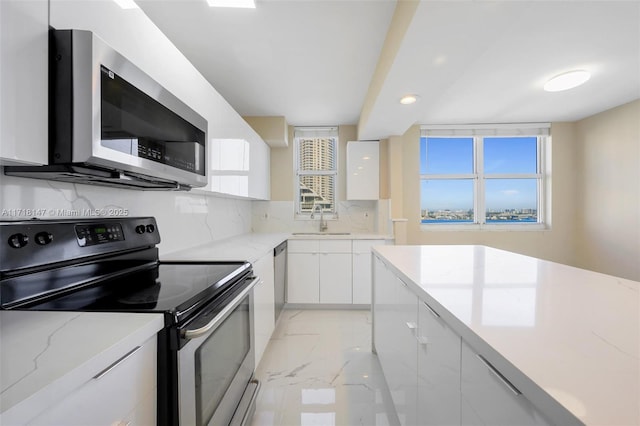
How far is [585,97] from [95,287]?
4516 mm

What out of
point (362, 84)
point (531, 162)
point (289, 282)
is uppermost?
point (362, 84)

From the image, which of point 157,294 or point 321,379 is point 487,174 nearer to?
point 321,379

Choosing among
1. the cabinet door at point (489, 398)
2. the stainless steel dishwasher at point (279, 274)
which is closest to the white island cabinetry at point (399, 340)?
the cabinet door at point (489, 398)

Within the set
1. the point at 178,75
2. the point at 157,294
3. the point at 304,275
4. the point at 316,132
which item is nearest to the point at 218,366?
the point at 157,294

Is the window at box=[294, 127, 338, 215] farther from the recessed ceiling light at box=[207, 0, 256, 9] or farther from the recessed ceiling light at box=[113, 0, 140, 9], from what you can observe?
the recessed ceiling light at box=[113, 0, 140, 9]

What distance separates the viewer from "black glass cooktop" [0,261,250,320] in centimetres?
82

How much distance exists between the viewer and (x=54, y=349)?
1.83 ft

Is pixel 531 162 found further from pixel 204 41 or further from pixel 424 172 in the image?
pixel 204 41

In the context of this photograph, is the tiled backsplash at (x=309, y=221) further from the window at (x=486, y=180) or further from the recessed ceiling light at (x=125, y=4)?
the recessed ceiling light at (x=125, y=4)

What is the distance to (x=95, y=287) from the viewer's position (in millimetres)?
1048

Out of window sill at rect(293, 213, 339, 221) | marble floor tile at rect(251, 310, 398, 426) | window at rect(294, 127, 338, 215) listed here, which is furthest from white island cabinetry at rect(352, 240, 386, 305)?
window at rect(294, 127, 338, 215)

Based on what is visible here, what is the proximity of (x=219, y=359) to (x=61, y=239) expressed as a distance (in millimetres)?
731

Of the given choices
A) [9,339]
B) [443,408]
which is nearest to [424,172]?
[443,408]

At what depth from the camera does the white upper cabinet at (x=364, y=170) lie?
11.9 ft
